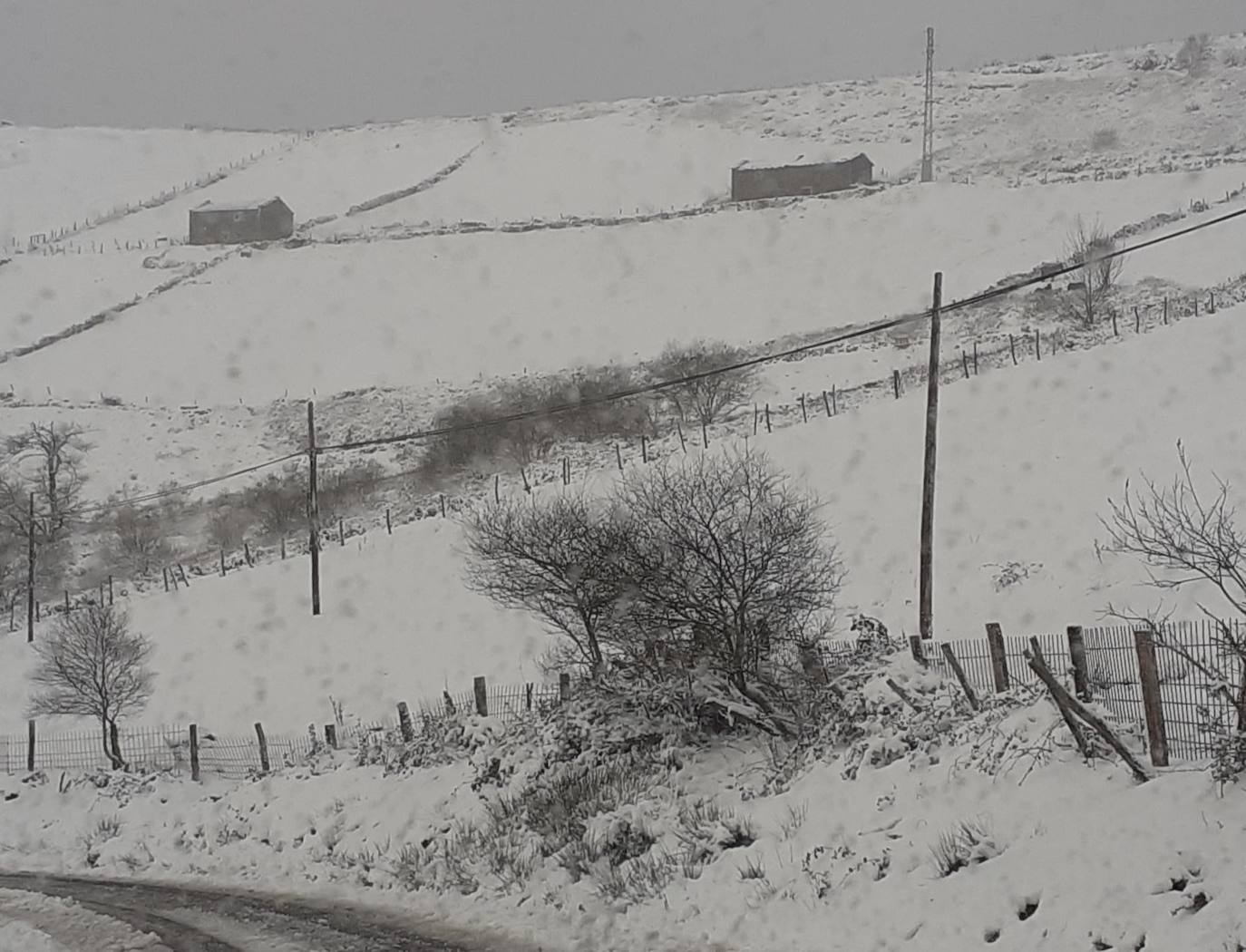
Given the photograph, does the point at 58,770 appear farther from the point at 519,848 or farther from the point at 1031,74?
the point at 1031,74

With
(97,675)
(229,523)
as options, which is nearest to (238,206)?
(229,523)

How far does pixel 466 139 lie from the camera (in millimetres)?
116062

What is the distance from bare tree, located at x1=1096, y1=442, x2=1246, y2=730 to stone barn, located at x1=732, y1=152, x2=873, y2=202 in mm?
57886

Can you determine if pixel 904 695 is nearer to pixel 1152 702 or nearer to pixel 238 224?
pixel 1152 702

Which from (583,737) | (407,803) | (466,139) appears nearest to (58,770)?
(407,803)

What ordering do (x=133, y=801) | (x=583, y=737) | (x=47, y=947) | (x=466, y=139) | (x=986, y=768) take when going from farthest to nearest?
(x=466, y=139), (x=133, y=801), (x=583, y=737), (x=47, y=947), (x=986, y=768)

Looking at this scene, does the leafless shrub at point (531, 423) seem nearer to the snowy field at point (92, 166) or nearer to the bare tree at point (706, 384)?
the bare tree at point (706, 384)

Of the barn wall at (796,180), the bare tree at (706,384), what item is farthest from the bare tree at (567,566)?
the barn wall at (796,180)

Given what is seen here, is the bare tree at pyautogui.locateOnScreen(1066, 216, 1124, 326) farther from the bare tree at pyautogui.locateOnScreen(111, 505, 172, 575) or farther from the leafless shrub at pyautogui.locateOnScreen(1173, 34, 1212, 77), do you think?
the leafless shrub at pyautogui.locateOnScreen(1173, 34, 1212, 77)

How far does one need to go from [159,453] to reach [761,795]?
45317 mm

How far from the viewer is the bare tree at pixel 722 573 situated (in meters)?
13.0

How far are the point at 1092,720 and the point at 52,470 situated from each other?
41.5m

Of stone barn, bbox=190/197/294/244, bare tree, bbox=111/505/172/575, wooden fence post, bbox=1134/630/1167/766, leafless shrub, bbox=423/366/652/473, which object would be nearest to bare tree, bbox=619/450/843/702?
wooden fence post, bbox=1134/630/1167/766

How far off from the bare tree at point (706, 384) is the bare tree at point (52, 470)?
2324 centimetres
